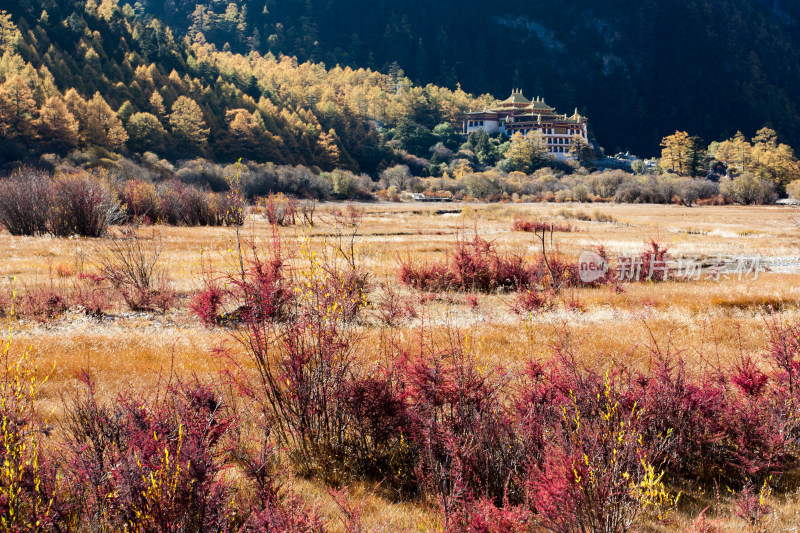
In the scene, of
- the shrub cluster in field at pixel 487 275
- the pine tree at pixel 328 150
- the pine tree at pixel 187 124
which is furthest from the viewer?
the pine tree at pixel 328 150

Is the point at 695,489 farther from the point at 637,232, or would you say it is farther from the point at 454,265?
the point at 637,232

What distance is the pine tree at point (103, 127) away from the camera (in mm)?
74750

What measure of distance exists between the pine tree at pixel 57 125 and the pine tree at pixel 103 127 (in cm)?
408

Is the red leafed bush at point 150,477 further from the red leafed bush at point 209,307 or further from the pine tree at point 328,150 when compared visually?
the pine tree at point 328,150

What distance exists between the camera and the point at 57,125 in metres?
68.8

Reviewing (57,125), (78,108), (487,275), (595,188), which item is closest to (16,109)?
(57,125)

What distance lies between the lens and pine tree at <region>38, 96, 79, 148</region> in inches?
2677

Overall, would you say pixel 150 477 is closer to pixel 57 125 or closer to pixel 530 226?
pixel 530 226

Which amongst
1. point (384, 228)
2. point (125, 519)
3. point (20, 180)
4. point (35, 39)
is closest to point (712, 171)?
point (384, 228)

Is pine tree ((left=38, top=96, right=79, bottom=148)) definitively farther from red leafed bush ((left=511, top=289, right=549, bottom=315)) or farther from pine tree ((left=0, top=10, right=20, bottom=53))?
red leafed bush ((left=511, top=289, right=549, bottom=315))

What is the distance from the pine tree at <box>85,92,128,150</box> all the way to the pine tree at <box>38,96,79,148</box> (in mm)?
4079

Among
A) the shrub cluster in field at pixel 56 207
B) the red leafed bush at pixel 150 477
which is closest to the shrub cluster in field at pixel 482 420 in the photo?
the red leafed bush at pixel 150 477

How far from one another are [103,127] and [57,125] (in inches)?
360

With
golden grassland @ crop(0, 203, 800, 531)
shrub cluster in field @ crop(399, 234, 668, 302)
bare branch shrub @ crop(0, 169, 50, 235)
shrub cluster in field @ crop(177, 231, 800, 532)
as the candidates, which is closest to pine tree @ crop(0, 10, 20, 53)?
bare branch shrub @ crop(0, 169, 50, 235)
